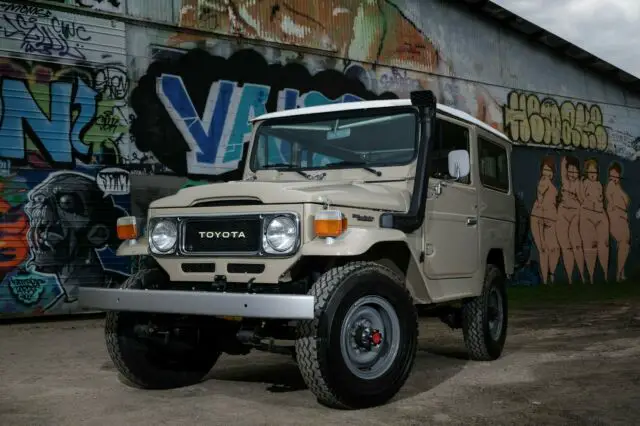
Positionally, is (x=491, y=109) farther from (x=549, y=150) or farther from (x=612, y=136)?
(x=612, y=136)

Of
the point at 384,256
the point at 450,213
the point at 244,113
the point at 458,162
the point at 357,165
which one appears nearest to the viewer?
the point at 384,256

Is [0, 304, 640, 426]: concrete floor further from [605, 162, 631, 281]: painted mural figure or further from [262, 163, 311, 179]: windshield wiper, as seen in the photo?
[605, 162, 631, 281]: painted mural figure

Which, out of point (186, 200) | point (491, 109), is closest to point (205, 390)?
point (186, 200)

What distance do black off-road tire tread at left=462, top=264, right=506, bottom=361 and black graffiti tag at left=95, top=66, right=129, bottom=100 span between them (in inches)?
320

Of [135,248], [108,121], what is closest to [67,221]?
[108,121]

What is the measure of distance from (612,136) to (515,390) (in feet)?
59.1

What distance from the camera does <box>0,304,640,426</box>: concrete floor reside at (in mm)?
5188

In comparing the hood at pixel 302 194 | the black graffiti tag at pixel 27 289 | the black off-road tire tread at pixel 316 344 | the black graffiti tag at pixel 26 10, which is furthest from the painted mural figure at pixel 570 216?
the black off-road tire tread at pixel 316 344

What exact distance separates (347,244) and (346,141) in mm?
1615

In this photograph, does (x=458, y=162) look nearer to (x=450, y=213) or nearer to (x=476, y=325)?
(x=450, y=213)

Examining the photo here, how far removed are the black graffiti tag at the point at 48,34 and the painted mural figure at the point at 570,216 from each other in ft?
43.3

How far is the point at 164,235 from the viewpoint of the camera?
Answer: 584cm

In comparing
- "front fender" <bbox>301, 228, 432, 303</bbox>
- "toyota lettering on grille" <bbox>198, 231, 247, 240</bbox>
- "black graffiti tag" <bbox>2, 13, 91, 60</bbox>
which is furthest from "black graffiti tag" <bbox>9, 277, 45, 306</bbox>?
"front fender" <bbox>301, 228, 432, 303</bbox>

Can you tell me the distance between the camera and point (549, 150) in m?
20.7
